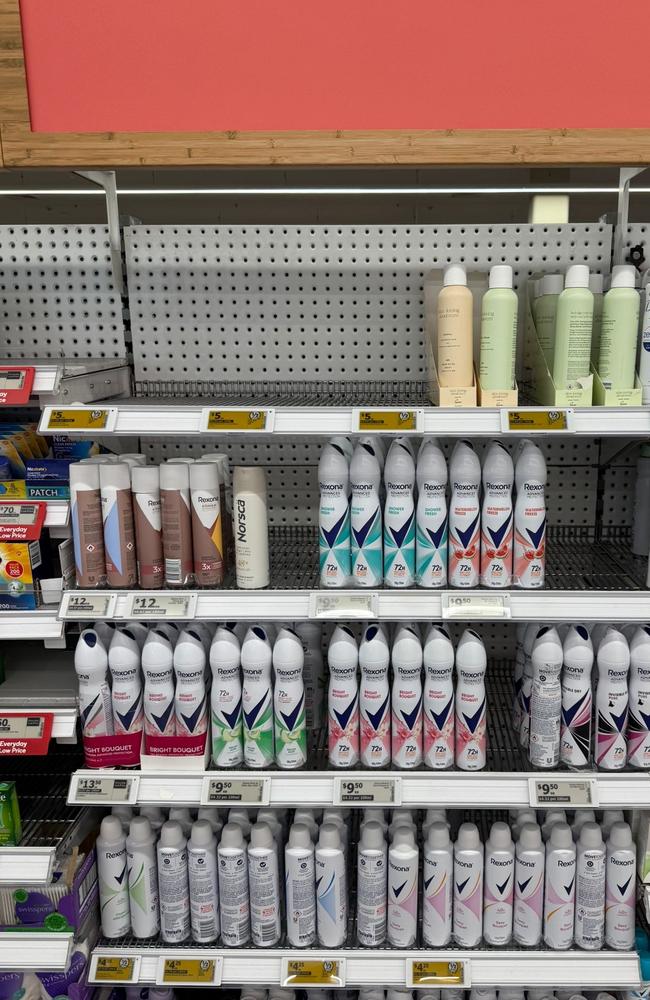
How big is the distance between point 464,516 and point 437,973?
112 cm

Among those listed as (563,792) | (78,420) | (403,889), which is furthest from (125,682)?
(563,792)

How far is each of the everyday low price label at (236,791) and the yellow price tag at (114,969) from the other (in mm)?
502

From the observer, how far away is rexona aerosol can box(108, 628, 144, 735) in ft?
5.75

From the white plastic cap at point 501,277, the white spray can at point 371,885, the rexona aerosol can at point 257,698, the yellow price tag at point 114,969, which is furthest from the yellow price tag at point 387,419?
the yellow price tag at point 114,969

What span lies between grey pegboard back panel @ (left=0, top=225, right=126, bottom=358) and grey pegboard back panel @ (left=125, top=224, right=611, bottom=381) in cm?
9

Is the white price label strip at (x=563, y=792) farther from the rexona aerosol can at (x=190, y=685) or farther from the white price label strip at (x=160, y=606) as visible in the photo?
the white price label strip at (x=160, y=606)

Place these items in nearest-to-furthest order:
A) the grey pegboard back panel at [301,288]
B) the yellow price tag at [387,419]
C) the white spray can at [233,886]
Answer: the yellow price tag at [387,419] < the white spray can at [233,886] < the grey pegboard back panel at [301,288]

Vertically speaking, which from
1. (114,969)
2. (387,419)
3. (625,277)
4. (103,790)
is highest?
(625,277)

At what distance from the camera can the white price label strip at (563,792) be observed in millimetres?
1688

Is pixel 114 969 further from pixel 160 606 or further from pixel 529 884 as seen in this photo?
pixel 529 884

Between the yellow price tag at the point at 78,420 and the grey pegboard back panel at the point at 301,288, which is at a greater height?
the grey pegboard back panel at the point at 301,288

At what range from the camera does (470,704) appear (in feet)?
5.72

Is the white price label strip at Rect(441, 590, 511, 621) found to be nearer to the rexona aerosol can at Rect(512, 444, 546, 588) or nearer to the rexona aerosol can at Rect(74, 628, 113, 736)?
the rexona aerosol can at Rect(512, 444, 546, 588)

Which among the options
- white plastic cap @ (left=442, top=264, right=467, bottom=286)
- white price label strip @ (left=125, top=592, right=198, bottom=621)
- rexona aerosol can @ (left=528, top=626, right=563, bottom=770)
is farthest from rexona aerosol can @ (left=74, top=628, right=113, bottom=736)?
white plastic cap @ (left=442, top=264, right=467, bottom=286)
